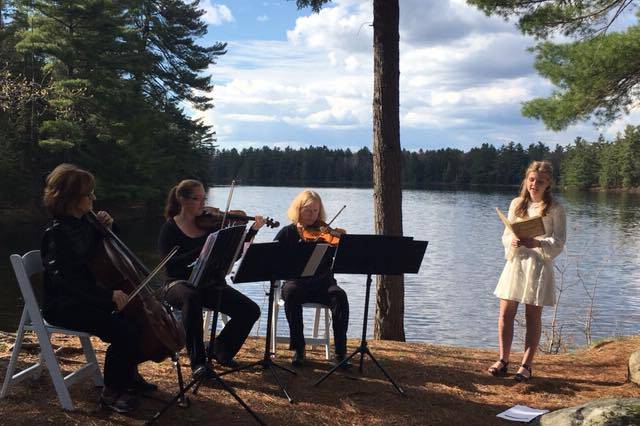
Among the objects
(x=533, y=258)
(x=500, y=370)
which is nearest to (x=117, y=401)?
(x=500, y=370)

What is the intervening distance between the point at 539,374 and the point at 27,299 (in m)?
4.28

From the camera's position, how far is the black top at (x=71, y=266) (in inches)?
159

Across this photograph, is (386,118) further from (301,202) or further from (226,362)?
(226,362)

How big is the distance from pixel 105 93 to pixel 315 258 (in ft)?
84.4

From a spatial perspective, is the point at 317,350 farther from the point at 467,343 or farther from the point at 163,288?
the point at 467,343

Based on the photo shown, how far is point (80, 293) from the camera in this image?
13.4 feet

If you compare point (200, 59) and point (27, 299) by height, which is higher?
point (200, 59)

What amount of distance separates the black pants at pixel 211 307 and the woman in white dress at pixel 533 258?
7.13 ft

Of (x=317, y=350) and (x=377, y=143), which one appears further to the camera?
(x=377, y=143)

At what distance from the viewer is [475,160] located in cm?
12181

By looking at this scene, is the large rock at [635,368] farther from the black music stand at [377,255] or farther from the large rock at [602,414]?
the black music stand at [377,255]

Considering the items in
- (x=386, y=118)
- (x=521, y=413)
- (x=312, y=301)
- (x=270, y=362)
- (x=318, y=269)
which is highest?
(x=386, y=118)

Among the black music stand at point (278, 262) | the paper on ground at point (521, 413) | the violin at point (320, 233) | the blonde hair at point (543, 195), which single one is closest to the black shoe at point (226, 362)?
the black music stand at point (278, 262)

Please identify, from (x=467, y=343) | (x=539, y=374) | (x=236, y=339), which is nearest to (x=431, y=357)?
(x=539, y=374)
